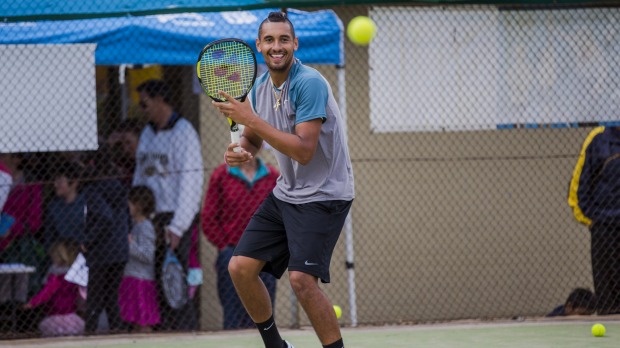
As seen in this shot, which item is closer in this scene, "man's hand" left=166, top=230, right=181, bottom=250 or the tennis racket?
the tennis racket

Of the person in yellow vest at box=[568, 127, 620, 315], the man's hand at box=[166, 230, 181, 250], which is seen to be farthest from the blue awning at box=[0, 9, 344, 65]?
the person in yellow vest at box=[568, 127, 620, 315]

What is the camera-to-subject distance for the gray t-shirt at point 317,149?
4.98 m

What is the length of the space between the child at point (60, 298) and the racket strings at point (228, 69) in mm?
3593

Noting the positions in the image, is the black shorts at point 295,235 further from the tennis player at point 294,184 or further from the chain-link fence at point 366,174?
the chain-link fence at point 366,174

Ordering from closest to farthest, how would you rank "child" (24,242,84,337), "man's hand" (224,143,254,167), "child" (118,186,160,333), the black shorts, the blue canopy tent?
"man's hand" (224,143,254,167) < the black shorts < the blue canopy tent < "child" (24,242,84,337) < "child" (118,186,160,333)

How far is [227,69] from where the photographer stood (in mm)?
5160

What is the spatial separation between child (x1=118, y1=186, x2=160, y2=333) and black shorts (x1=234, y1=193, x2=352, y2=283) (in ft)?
11.0

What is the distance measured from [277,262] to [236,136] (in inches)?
28.4

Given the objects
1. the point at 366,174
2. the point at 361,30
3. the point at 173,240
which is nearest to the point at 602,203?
the point at 366,174

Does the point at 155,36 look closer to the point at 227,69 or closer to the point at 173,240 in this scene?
the point at 173,240

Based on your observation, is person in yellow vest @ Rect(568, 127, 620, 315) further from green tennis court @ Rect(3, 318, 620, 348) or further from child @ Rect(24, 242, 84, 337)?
child @ Rect(24, 242, 84, 337)

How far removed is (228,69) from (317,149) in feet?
1.96

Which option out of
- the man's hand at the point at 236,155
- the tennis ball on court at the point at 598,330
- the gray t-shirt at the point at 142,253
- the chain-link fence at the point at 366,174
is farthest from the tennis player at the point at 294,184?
the gray t-shirt at the point at 142,253

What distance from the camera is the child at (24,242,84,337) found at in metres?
8.20
